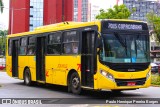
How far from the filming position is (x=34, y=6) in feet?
376

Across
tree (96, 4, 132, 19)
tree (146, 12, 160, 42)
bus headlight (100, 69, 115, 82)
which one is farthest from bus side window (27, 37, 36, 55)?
tree (146, 12, 160, 42)

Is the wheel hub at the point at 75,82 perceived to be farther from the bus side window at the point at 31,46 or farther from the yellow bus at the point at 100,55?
the bus side window at the point at 31,46

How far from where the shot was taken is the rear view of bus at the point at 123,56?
15.2 meters

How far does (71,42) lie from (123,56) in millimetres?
2835

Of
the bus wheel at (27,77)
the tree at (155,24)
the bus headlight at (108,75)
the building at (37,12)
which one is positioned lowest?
the bus wheel at (27,77)

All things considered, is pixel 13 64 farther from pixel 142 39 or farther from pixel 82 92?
pixel 142 39

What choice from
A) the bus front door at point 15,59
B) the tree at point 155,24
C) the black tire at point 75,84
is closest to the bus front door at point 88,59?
the black tire at point 75,84

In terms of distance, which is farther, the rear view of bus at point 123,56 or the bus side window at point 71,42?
the bus side window at point 71,42

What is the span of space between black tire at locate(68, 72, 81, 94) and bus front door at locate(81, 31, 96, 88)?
533 millimetres

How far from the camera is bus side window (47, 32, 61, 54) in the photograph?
60.9 ft

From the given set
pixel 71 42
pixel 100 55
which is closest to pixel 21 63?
pixel 71 42

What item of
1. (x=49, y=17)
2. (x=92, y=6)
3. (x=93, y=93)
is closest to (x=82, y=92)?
(x=93, y=93)

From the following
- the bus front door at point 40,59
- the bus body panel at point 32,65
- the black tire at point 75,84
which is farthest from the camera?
the bus body panel at point 32,65

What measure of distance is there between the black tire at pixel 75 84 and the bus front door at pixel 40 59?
3.17 meters
